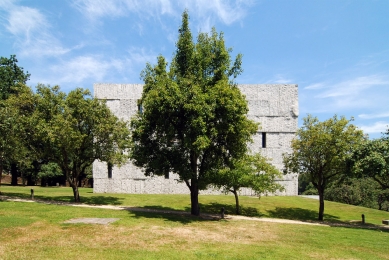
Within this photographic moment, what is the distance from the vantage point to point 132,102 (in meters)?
38.9

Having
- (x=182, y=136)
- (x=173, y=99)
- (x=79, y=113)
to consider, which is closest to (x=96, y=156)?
(x=79, y=113)

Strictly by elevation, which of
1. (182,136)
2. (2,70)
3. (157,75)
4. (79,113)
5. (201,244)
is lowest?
(201,244)

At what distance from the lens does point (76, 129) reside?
82.1ft

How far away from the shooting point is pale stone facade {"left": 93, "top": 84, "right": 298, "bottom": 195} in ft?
126

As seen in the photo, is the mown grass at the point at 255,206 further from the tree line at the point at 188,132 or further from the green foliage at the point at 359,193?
the green foliage at the point at 359,193

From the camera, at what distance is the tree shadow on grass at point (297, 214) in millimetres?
28172

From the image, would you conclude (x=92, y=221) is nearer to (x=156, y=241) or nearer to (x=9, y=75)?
(x=156, y=241)

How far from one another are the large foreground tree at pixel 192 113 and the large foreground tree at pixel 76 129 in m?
5.63

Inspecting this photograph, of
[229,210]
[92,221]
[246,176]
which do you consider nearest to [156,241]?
[92,221]

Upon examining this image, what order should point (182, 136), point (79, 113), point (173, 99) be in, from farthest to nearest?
point (79, 113)
point (182, 136)
point (173, 99)

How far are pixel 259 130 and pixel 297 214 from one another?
13462mm

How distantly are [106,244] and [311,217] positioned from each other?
77.1 ft

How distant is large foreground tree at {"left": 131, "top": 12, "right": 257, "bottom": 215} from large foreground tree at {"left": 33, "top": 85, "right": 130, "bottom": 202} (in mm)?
5632

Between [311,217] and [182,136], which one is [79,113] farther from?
[311,217]
